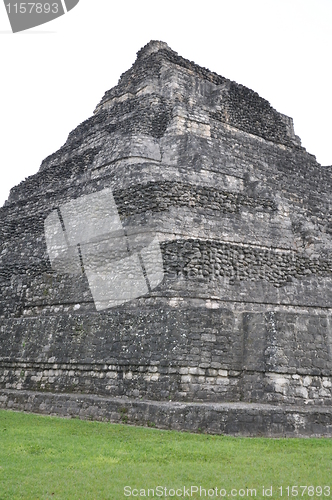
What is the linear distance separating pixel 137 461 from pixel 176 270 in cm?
522

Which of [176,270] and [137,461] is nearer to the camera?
[137,461]

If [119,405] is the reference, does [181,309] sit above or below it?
above

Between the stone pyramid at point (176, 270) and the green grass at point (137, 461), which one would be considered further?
the stone pyramid at point (176, 270)

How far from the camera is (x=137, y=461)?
21.0 ft

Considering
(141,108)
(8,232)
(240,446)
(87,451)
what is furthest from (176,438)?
(141,108)

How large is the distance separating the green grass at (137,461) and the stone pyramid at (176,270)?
2.73 feet

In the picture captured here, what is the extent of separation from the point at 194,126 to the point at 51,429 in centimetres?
1145

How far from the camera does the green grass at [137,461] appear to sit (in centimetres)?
531

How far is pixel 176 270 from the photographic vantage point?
1096 cm

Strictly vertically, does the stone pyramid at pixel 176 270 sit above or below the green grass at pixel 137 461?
above

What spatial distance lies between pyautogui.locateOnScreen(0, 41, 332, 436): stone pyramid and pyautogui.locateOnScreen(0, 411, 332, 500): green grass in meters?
0.83

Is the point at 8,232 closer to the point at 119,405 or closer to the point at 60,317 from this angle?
the point at 60,317

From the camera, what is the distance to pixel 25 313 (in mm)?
13305

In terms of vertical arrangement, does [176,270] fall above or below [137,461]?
above
